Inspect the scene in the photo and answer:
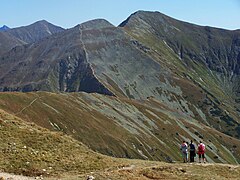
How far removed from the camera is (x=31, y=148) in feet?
123

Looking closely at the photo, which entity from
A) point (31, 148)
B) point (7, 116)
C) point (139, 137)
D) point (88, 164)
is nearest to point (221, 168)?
point (88, 164)

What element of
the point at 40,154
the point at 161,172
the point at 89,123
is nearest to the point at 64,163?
the point at 40,154

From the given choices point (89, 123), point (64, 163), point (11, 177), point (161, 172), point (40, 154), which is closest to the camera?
point (11, 177)

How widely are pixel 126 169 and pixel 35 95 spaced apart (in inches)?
5459

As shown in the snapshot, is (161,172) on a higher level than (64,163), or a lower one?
lower

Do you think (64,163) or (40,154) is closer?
(64,163)

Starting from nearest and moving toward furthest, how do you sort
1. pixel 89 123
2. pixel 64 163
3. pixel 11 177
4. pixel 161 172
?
1. pixel 11 177
2. pixel 161 172
3. pixel 64 163
4. pixel 89 123

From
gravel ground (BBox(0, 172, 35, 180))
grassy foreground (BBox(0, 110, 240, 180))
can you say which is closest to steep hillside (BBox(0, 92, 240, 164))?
grassy foreground (BBox(0, 110, 240, 180))

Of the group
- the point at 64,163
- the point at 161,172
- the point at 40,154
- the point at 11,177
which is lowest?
the point at 161,172

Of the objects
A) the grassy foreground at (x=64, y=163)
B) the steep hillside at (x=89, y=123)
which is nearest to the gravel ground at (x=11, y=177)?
the grassy foreground at (x=64, y=163)

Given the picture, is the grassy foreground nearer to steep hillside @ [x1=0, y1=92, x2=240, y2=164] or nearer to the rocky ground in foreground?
the rocky ground in foreground

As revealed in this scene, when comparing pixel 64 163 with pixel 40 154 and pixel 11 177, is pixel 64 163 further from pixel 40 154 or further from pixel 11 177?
pixel 11 177

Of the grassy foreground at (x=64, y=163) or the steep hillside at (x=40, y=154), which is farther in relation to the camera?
the steep hillside at (x=40, y=154)

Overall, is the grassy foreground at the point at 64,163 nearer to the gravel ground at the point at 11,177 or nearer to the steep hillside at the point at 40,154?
the steep hillside at the point at 40,154
